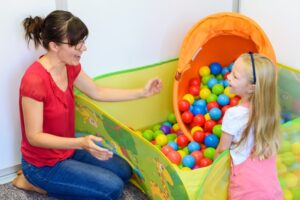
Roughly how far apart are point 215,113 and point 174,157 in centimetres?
32

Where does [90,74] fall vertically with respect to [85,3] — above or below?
below

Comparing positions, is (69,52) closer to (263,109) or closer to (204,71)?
(263,109)

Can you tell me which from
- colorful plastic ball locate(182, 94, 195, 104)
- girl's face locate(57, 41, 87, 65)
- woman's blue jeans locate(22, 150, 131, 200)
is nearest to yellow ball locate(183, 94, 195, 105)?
colorful plastic ball locate(182, 94, 195, 104)

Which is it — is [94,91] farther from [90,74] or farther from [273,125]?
[273,125]

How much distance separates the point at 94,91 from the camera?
168 centimetres

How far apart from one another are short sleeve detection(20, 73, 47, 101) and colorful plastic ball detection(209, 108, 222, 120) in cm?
82

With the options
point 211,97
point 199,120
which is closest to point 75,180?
point 199,120

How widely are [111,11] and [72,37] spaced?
47cm

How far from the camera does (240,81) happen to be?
1.37m

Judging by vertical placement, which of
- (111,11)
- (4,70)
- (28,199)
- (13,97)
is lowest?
(28,199)

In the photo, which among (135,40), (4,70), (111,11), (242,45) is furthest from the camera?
(242,45)

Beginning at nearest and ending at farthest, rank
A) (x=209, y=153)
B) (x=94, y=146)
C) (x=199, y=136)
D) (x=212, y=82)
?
(x=94, y=146), (x=209, y=153), (x=199, y=136), (x=212, y=82)

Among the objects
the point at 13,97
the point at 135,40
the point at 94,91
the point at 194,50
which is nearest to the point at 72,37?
the point at 94,91

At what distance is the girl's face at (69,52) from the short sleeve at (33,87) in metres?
0.10
